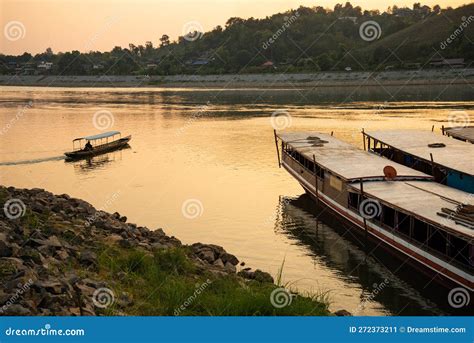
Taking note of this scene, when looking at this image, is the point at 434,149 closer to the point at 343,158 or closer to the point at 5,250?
the point at 343,158

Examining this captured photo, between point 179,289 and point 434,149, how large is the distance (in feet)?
73.6

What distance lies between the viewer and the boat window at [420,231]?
23.1 m

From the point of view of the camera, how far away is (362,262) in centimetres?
2538

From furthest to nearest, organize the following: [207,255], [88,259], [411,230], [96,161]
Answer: [96,161] < [411,230] < [207,255] < [88,259]

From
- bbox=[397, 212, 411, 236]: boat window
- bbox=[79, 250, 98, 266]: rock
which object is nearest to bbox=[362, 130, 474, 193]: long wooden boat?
bbox=[397, 212, 411, 236]: boat window

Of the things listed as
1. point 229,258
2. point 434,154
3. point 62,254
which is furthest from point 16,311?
point 434,154

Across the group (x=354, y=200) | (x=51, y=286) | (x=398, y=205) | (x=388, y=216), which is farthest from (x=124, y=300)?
(x=354, y=200)

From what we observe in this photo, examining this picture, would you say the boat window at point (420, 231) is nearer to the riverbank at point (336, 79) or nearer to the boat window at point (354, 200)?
the boat window at point (354, 200)

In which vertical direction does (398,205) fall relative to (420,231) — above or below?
above

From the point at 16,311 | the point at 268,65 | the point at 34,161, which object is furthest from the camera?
the point at 268,65

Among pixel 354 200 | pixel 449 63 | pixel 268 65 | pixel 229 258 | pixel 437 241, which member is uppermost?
pixel 268 65

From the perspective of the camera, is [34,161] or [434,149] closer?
[434,149]

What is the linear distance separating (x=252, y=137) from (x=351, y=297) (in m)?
40.3

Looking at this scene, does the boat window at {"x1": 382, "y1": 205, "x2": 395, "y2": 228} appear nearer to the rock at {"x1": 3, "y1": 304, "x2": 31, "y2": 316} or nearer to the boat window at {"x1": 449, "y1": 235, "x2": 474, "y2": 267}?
the boat window at {"x1": 449, "y1": 235, "x2": 474, "y2": 267}
